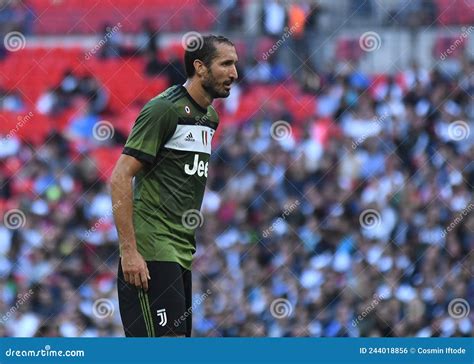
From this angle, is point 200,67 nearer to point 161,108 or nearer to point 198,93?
point 198,93

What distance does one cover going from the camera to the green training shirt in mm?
5012

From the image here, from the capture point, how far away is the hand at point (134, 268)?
4935 mm

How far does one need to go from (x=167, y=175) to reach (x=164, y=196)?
0.10m

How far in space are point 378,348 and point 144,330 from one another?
1920mm

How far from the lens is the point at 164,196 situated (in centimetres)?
507

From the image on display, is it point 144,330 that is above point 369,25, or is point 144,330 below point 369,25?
below

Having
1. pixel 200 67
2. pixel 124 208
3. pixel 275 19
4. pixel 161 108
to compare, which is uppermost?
pixel 200 67

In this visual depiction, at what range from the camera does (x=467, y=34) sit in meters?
10.9

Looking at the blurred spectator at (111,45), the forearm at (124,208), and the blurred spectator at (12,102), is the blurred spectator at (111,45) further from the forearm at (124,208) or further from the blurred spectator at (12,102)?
the forearm at (124,208)

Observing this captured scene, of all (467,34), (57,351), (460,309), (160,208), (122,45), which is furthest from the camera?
(122,45)

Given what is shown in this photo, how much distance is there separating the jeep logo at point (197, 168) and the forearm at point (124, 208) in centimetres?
31

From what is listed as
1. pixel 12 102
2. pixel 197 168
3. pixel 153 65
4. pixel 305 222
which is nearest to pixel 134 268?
pixel 197 168

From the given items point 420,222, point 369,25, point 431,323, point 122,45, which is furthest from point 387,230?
point 122,45

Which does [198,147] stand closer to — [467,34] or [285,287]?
[285,287]
